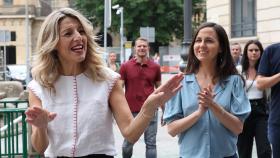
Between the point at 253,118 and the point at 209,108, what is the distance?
10.8ft

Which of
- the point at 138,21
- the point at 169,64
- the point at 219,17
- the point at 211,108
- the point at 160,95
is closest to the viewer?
the point at 160,95

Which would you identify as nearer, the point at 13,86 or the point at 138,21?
the point at 13,86

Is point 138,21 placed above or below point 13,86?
above

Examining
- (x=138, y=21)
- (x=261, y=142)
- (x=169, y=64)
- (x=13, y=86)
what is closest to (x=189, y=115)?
(x=261, y=142)

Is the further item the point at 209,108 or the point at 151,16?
the point at 151,16

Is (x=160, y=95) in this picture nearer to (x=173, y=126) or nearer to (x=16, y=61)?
(x=173, y=126)

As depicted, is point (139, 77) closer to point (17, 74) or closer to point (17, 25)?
point (17, 74)

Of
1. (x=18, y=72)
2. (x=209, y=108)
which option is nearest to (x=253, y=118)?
(x=209, y=108)

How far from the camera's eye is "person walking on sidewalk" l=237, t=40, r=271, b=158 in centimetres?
691

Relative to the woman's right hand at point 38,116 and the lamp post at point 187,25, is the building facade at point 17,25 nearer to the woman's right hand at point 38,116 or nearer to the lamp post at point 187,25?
the lamp post at point 187,25

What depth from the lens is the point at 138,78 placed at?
9.29 m

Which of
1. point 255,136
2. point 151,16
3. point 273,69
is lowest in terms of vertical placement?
point 255,136

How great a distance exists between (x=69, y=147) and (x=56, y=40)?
58cm

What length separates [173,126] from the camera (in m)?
4.09
